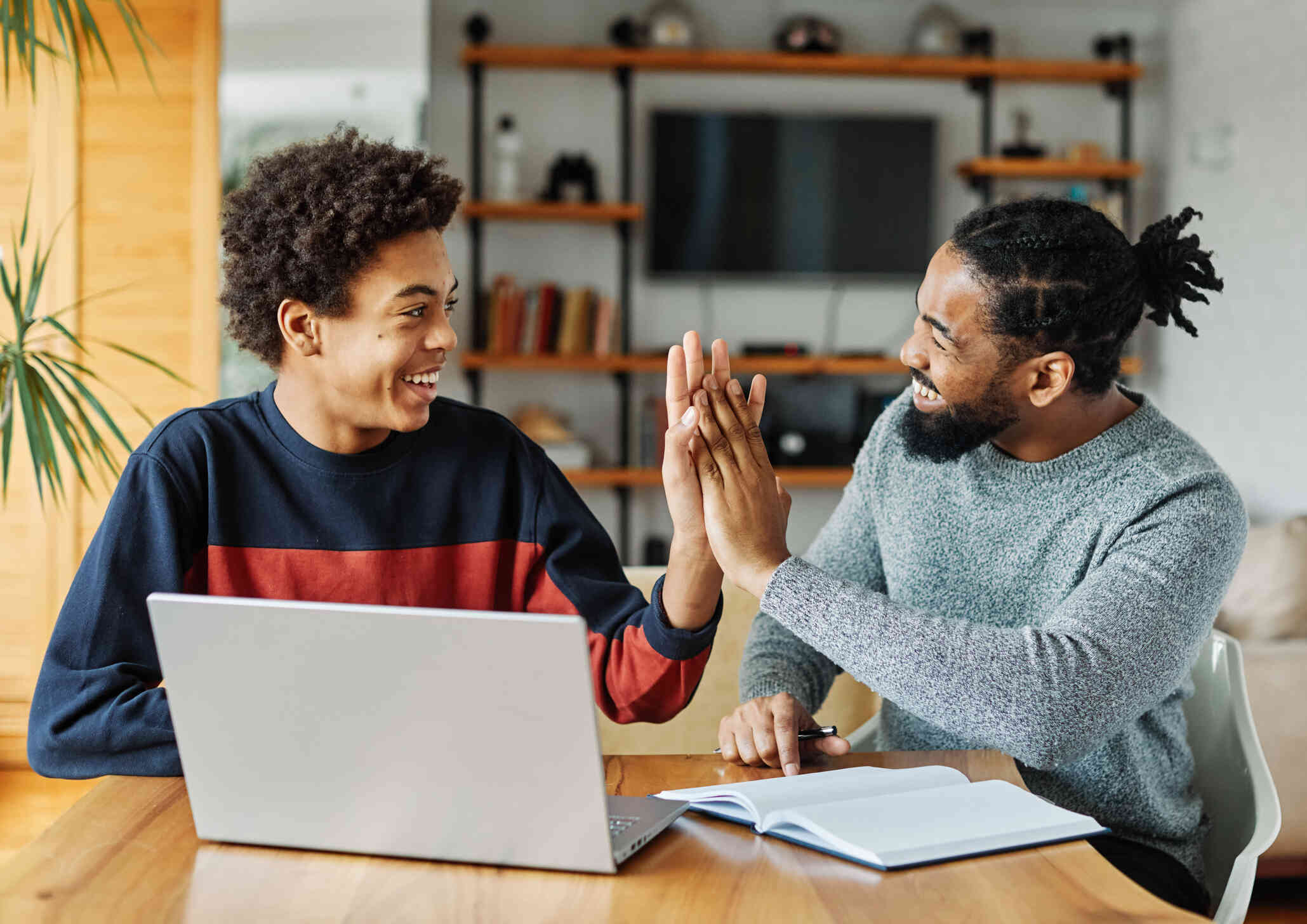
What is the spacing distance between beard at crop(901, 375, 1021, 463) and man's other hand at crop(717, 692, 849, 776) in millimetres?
420

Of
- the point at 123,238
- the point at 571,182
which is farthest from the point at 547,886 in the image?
the point at 571,182

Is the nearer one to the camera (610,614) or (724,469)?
(724,469)

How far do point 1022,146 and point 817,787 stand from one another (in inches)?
151

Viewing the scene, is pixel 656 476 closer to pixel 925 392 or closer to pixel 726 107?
pixel 726 107

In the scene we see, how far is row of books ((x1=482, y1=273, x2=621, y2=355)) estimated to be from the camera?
4109mm

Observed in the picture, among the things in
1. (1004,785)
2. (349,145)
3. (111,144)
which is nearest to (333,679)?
(1004,785)

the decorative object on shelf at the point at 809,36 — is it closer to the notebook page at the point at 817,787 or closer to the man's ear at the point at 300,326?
the man's ear at the point at 300,326

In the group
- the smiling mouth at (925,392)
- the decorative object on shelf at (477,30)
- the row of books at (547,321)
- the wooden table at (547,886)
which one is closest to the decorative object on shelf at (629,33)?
the decorative object on shelf at (477,30)

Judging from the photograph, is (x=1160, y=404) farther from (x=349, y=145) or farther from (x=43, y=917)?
(x=43, y=917)

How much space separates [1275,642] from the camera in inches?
90.6

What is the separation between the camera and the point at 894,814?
900 millimetres

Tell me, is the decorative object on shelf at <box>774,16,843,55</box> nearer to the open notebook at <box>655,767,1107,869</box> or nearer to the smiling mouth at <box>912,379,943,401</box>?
the smiling mouth at <box>912,379,943,401</box>

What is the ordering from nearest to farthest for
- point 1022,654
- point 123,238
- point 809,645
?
1. point 1022,654
2. point 809,645
3. point 123,238

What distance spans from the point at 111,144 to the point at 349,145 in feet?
6.98
